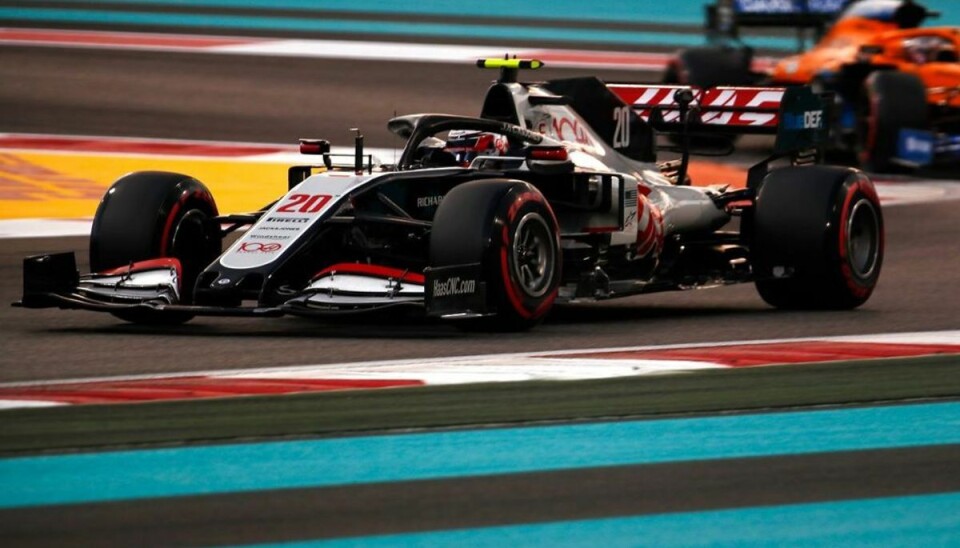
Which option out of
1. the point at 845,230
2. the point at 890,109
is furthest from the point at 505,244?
the point at 890,109

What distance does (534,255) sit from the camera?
30.7 feet

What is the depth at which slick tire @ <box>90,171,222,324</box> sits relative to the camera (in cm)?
972

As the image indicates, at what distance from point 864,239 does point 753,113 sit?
1030 mm

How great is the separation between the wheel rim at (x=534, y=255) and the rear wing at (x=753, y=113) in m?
2.07

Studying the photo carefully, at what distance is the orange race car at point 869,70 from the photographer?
17344 mm

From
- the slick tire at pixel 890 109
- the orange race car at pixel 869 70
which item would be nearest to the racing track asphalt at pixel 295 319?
the orange race car at pixel 869 70

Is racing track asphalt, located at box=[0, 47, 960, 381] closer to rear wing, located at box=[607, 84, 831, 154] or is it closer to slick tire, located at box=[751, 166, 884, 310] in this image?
slick tire, located at box=[751, 166, 884, 310]

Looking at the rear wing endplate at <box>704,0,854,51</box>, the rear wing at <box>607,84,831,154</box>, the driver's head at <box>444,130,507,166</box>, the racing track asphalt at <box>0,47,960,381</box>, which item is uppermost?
the rear wing endplate at <box>704,0,854,51</box>

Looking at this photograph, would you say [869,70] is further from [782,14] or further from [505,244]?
[505,244]

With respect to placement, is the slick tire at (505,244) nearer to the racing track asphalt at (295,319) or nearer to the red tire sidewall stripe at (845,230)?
the racing track asphalt at (295,319)

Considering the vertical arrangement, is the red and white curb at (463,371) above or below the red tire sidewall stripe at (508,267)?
below

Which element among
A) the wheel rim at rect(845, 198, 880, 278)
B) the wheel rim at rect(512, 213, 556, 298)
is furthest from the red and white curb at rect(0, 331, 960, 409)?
the wheel rim at rect(845, 198, 880, 278)

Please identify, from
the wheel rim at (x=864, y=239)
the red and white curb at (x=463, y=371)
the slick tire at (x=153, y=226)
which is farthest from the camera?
the wheel rim at (x=864, y=239)

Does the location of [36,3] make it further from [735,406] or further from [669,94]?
[735,406]
